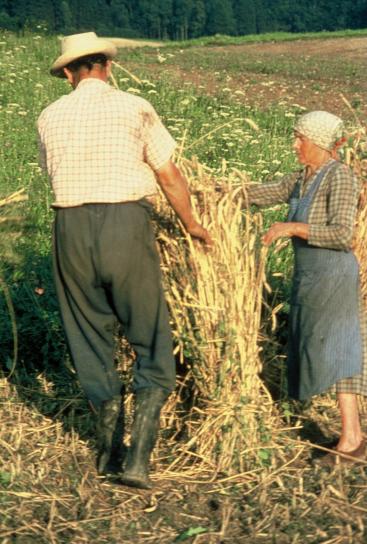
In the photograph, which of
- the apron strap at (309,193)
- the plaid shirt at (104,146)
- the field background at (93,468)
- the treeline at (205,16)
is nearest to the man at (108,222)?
the plaid shirt at (104,146)

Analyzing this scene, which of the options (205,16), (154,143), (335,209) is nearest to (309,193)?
(335,209)

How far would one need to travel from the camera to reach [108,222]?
12.8 ft

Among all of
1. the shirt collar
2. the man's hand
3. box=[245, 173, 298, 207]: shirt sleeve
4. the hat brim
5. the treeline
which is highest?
the treeline

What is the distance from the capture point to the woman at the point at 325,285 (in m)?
4.24

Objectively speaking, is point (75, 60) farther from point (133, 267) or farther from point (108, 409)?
point (108, 409)

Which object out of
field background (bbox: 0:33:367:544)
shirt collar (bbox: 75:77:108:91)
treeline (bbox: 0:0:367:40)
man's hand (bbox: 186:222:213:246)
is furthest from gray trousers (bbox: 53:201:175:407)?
treeline (bbox: 0:0:367:40)

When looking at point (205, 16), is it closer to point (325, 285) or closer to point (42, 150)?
point (325, 285)

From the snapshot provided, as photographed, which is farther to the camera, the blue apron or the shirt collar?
the blue apron

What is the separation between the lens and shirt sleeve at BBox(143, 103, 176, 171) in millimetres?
3904

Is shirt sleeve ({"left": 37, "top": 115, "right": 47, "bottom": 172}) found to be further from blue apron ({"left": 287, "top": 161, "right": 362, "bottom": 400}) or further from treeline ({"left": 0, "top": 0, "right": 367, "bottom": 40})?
treeline ({"left": 0, "top": 0, "right": 367, "bottom": 40})

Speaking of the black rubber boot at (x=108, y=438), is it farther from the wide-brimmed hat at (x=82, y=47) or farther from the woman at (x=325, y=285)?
the wide-brimmed hat at (x=82, y=47)

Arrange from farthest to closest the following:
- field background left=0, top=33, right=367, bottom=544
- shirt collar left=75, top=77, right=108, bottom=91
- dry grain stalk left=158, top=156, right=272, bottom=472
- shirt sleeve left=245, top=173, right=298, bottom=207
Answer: shirt sleeve left=245, top=173, right=298, bottom=207, dry grain stalk left=158, top=156, right=272, bottom=472, shirt collar left=75, top=77, right=108, bottom=91, field background left=0, top=33, right=367, bottom=544

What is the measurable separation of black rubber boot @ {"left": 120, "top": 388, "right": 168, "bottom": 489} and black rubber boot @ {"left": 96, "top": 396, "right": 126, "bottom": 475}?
0.18m

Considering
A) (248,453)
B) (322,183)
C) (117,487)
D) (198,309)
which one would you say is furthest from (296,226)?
(117,487)
